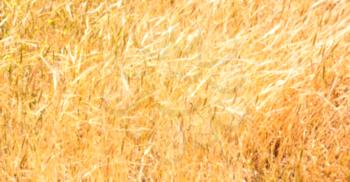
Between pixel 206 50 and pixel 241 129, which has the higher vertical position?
pixel 206 50

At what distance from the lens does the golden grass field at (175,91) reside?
2520 millimetres

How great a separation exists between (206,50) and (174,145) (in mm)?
533

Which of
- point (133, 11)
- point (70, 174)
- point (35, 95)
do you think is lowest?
point (70, 174)

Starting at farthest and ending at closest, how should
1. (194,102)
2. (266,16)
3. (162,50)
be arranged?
(266,16)
(162,50)
(194,102)

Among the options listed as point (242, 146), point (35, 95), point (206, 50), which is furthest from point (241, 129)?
point (35, 95)

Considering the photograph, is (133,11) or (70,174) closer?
(70,174)

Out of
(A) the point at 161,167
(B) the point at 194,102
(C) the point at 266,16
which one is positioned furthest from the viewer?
(C) the point at 266,16

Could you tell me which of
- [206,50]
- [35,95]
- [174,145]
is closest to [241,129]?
[174,145]

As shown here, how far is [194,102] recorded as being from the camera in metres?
2.69

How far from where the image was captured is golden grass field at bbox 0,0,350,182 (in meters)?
2.52

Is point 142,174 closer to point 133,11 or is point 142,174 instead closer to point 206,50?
point 206,50

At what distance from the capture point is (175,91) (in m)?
2.72

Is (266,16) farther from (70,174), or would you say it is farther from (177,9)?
(70,174)

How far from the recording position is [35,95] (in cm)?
278
